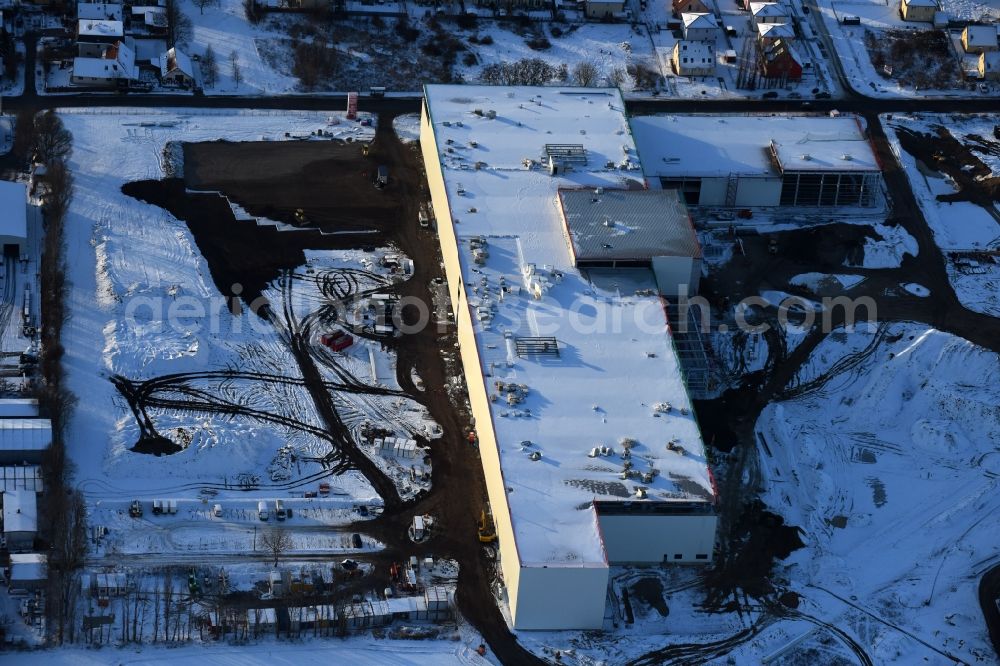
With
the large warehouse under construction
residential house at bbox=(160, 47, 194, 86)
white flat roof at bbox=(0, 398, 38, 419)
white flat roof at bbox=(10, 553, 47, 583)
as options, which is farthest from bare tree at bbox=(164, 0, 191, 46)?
white flat roof at bbox=(10, 553, 47, 583)

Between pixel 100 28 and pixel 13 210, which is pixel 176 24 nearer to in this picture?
pixel 100 28

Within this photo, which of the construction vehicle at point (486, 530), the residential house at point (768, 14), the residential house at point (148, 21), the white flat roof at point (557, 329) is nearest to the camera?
the white flat roof at point (557, 329)

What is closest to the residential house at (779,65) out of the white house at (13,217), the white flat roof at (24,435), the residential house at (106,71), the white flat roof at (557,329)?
the white flat roof at (557,329)

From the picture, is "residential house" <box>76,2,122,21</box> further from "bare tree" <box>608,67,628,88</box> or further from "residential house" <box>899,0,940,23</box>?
"residential house" <box>899,0,940,23</box>

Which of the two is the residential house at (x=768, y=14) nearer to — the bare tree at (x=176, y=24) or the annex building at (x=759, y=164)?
the annex building at (x=759, y=164)

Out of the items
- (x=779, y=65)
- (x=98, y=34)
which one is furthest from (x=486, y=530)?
(x=98, y=34)

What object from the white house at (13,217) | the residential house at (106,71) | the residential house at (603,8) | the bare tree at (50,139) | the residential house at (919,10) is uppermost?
the residential house at (919,10)
